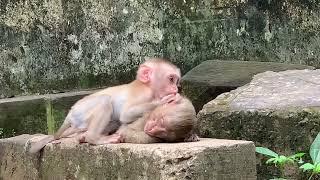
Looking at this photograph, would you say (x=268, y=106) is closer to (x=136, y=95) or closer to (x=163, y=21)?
(x=136, y=95)

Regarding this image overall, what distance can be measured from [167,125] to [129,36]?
3.35 meters

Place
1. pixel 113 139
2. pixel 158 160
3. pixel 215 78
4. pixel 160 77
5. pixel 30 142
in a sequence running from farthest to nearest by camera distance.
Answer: pixel 215 78 < pixel 30 142 < pixel 160 77 < pixel 113 139 < pixel 158 160

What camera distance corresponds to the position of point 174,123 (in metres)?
3.66

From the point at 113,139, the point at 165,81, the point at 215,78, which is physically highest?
the point at 165,81

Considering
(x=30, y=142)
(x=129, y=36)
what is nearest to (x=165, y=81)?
(x=30, y=142)

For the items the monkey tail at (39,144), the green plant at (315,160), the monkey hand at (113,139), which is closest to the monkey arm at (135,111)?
the monkey hand at (113,139)

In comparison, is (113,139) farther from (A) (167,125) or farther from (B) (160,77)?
(B) (160,77)

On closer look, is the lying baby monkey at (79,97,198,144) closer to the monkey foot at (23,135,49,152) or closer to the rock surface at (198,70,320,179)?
the rock surface at (198,70,320,179)

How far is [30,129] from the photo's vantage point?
636 centimetres

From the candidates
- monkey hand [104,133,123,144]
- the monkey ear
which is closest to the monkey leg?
monkey hand [104,133,123,144]

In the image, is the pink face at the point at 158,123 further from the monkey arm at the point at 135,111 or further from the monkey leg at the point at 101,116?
the monkey leg at the point at 101,116

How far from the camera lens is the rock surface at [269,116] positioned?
173 inches

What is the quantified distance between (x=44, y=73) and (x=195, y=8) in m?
1.77

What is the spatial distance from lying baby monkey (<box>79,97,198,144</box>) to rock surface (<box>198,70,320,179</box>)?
2.75 ft
